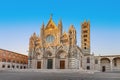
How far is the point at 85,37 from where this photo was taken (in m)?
65.4

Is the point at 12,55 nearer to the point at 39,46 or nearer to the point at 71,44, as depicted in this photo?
the point at 39,46

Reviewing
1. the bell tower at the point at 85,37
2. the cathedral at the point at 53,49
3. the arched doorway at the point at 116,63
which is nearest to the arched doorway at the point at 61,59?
the cathedral at the point at 53,49

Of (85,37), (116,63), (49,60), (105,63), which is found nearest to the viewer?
(49,60)

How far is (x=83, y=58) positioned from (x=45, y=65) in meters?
17.3

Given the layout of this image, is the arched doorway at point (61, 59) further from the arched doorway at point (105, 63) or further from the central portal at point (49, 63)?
the arched doorway at point (105, 63)

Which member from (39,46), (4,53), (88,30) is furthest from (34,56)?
(88,30)

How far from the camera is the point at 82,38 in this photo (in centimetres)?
6556

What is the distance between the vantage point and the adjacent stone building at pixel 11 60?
55.8 m

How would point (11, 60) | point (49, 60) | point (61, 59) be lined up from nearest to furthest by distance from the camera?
1. point (61, 59)
2. point (49, 60)
3. point (11, 60)

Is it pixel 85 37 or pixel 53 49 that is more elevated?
pixel 85 37

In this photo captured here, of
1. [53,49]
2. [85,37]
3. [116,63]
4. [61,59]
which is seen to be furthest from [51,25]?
[116,63]

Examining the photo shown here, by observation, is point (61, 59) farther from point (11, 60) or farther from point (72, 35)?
point (11, 60)

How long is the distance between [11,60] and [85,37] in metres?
31.3

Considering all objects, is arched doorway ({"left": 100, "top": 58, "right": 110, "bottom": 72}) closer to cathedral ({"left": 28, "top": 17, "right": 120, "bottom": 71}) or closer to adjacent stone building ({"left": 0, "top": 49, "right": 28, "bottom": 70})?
cathedral ({"left": 28, "top": 17, "right": 120, "bottom": 71})
